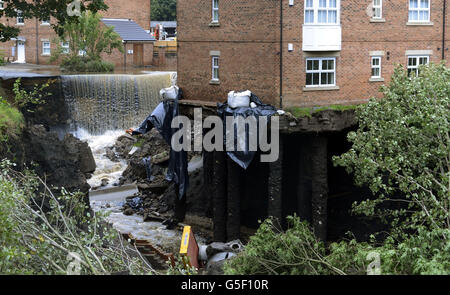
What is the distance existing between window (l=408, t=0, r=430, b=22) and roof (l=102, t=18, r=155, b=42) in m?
32.0

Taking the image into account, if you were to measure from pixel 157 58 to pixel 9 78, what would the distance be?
75.2 feet

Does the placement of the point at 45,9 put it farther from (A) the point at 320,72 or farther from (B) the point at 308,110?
(A) the point at 320,72

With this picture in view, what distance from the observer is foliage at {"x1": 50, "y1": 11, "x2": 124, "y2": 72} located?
50.4 meters

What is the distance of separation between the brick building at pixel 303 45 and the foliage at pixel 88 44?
72.0 feet

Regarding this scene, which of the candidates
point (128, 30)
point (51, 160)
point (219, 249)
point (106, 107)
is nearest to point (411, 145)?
point (219, 249)

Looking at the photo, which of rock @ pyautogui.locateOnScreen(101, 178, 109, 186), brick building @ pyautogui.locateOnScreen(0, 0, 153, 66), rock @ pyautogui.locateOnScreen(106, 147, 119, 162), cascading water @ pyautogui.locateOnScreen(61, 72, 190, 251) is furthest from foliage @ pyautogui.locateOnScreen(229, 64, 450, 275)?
brick building @ pyautogui.locateOnScreen(0, 0, 153, 66)

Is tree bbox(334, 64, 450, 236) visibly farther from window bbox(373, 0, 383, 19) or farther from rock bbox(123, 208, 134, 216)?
rock bbox(123, 208, 134, 216)

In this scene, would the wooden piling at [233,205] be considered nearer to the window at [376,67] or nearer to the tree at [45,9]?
the window at [376,67]

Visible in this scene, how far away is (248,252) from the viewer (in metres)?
13.5

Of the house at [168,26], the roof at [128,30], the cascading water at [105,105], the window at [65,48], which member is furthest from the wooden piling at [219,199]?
the house at [168,26]

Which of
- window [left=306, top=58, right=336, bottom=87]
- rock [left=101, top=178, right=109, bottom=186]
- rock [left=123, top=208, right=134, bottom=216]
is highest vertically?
window [left=306, top=58, right=336, bottom=87]
